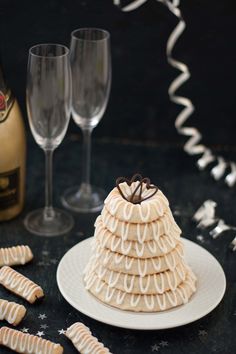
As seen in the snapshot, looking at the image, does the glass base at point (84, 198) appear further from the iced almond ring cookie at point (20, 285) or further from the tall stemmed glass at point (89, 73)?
the iced almond ring cookie at point (20, 285)

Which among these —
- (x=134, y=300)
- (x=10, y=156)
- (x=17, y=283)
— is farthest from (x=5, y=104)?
(x=134, y=300)

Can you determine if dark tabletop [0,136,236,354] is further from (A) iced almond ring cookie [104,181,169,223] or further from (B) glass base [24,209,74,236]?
(A) iced almond ring cookie [104,181,169,223]

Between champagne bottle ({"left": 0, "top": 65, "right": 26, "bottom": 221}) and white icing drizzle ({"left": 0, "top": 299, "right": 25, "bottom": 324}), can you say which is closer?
white icing drizzle ({"left": 0, "top": 299, "right": 25, "bottom": 324})

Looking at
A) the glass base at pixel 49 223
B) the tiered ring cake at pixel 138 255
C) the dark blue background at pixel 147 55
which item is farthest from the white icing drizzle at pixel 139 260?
the dark blue background at pixel 147 55

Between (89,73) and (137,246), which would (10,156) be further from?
(137,246)

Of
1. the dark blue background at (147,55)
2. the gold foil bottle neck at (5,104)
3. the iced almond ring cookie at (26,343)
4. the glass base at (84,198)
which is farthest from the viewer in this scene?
the dark blue background at (147,55)

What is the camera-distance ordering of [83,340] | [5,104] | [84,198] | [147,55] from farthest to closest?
[147,55]
[84,198]
[5,104]
[83,340]

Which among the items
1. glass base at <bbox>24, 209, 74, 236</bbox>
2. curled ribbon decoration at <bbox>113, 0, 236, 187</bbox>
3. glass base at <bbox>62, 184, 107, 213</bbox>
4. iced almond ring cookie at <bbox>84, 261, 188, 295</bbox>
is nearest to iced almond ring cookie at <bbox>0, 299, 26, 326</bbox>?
iced almond ring cookie at <bbox>84, 261, 188, 295</bbox>
